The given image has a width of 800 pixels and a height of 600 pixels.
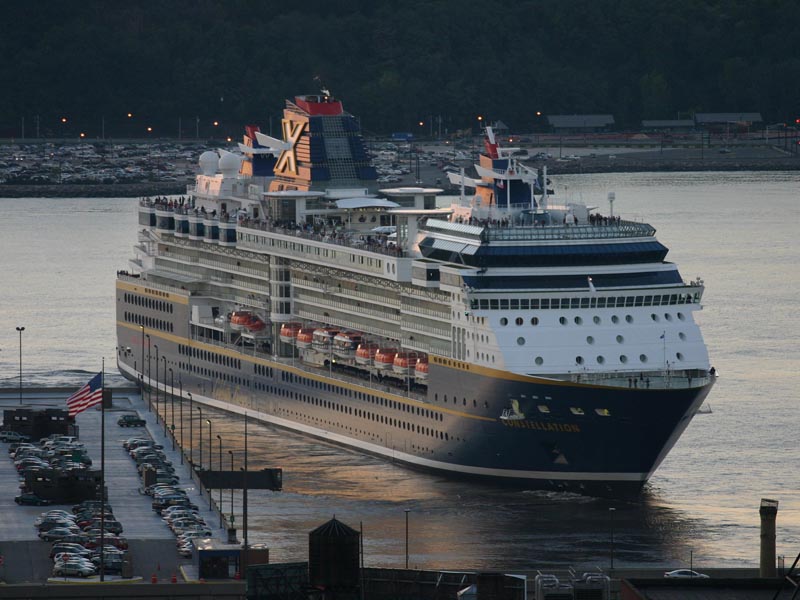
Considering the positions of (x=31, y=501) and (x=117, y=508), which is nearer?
(x=117, y=508)

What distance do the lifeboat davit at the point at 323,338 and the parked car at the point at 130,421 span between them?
21.1 ft

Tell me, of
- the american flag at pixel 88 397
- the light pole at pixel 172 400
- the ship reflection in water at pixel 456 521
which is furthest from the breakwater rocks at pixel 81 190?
the american flag at pixel 88 397

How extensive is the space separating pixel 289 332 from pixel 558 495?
52.5ft

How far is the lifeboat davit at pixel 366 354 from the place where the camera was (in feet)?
243

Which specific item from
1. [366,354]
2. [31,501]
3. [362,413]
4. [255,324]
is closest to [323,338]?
[366,354]

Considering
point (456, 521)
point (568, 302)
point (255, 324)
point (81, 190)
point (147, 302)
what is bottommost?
point (81, 190)

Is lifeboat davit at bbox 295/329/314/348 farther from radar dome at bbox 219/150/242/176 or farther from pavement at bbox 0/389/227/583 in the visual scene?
radar dome at bbox 219/150/242/176

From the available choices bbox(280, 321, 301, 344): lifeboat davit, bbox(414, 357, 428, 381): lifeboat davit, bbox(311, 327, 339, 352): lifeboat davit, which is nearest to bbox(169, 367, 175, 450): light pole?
bbox(280, 321, 301, 344): lifeboat davit

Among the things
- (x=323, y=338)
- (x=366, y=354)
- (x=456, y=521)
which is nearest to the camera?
(x=456, y=521)

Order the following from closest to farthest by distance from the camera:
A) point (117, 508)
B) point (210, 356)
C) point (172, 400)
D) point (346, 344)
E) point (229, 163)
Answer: point (117, 508)
point (346, 344)
point (172, 400)
point (210, 356)
point (229, 163)

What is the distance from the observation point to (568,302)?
66.2m

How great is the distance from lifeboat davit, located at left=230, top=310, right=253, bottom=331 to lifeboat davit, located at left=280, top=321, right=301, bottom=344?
7.63 ft

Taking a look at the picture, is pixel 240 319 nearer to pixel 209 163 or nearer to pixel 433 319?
pixel 209 163

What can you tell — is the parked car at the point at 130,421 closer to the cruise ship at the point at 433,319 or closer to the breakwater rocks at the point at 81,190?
the cruise ship at the point at 433,319
